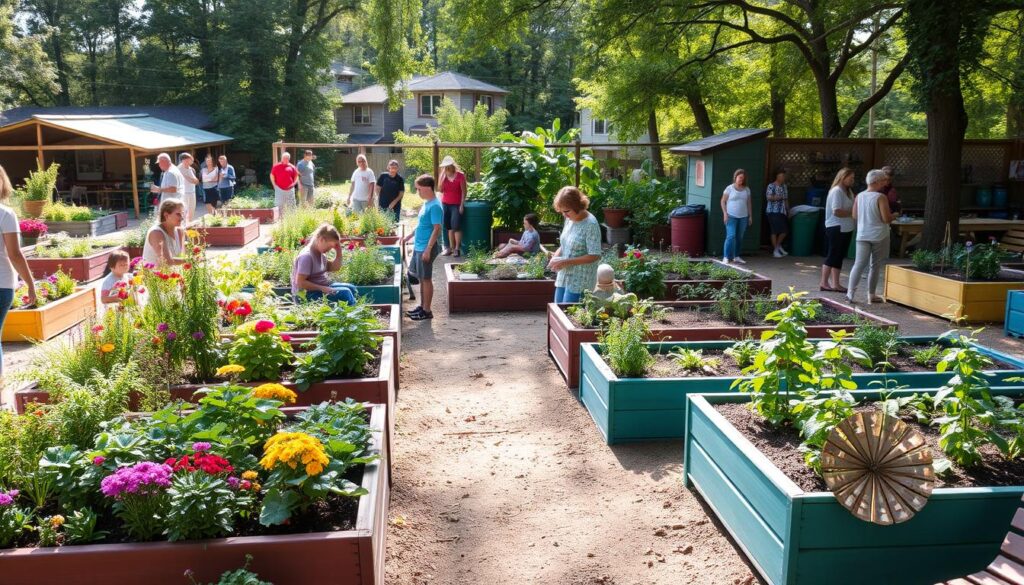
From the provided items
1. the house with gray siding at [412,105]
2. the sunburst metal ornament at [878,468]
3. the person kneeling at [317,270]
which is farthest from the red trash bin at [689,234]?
the house with gray siding at [412,105]

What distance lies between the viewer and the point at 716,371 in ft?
19.4

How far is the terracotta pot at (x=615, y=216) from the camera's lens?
15312 millimetres

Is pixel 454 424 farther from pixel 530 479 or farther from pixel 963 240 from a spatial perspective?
pixel 963 240

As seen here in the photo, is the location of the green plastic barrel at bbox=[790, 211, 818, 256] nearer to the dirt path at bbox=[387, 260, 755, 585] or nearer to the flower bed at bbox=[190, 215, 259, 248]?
the dirt path at bbox=[387, 260, 755, 585]

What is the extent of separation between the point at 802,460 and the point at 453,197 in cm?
1039

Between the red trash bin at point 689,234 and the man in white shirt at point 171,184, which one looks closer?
the man in white shirt at point 171,184

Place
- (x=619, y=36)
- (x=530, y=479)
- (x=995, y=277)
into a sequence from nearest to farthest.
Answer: (x=530, y=479), (x=995, y=277), (x=619, y=36)

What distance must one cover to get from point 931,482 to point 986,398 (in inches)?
29.3

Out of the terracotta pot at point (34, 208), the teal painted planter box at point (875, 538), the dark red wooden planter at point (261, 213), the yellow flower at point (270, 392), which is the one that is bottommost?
the teal painted planter box at point (875, 538)

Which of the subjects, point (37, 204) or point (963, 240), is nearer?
point (963, 240)

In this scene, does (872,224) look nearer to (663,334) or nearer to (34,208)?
(663,334)

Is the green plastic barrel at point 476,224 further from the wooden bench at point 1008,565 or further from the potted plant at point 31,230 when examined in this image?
the wooden bench at point 1008,565

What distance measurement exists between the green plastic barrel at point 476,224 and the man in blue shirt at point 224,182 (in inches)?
310

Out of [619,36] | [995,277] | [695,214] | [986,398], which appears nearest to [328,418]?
[986,398]
